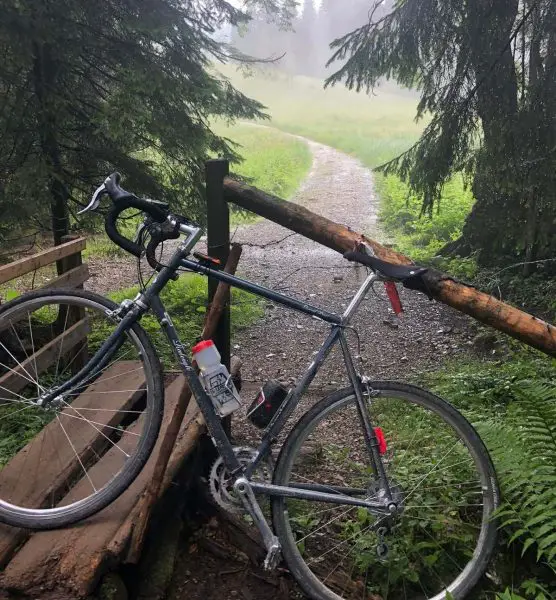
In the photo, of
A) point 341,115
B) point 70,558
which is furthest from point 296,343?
point 341,115

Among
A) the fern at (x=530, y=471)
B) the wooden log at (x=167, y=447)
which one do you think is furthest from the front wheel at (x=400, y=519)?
the wooden log at (x=167, y=447)

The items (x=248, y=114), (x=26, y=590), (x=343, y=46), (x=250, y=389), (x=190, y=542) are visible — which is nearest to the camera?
(x=26, y=590)

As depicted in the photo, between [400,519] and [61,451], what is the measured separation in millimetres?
2046

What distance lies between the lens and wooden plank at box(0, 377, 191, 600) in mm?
2221

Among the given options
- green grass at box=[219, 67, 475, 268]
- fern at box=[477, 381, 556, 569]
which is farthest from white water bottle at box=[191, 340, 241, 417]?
green grass at box=[219, 67, 475, 268]

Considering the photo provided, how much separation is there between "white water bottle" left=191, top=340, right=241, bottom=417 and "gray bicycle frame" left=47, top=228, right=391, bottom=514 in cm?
4

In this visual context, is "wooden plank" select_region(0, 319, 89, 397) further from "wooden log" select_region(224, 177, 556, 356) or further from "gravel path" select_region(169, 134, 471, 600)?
"wooden log" select_region(224, 177, 556, 356)

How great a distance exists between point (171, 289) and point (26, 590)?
639 cm

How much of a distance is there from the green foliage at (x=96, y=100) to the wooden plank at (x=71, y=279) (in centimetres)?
154

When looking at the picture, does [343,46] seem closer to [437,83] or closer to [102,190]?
[437,83]

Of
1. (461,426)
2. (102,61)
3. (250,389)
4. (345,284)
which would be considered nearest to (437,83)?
(345,284)

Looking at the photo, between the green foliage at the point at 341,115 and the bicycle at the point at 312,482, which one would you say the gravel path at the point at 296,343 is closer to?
the bicycle at the point at 312,482

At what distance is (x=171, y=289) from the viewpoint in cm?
841

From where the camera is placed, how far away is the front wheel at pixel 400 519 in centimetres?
261
